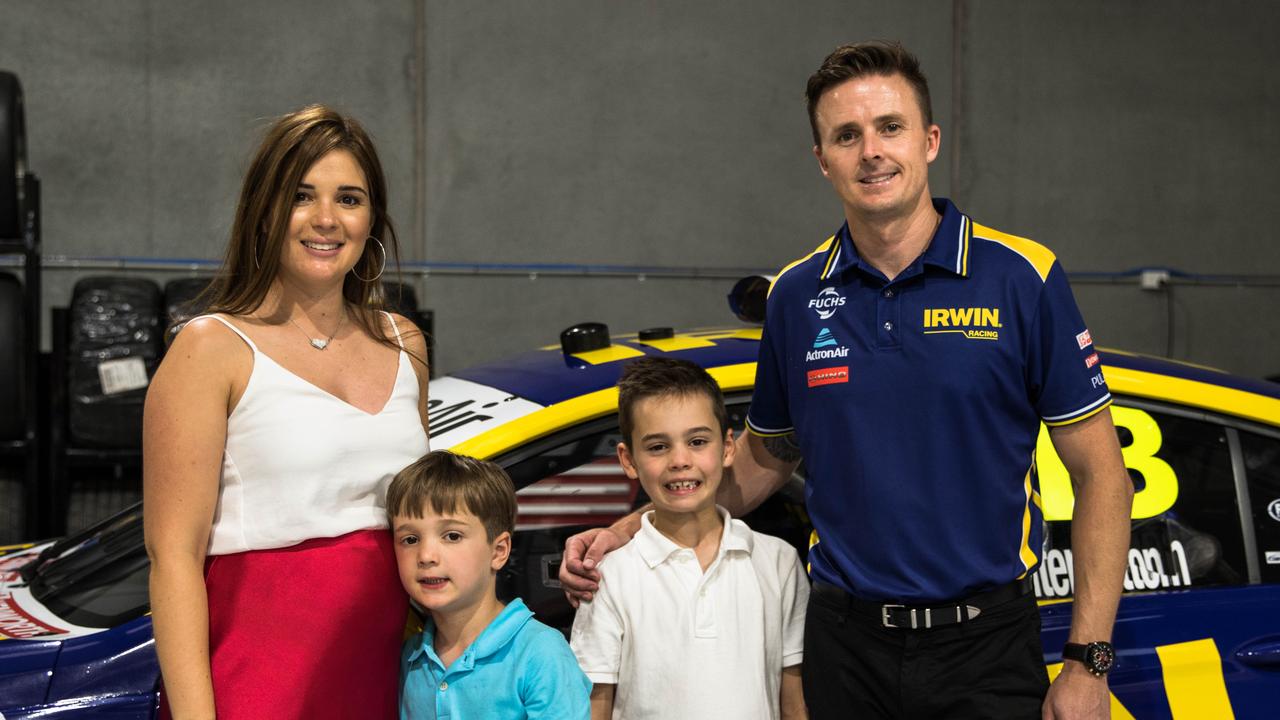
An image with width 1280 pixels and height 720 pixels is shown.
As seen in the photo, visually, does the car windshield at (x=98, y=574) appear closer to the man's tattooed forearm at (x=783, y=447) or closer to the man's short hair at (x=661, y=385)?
the man's short hair at (x=661, y=385)

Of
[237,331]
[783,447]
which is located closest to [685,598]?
[783,447]

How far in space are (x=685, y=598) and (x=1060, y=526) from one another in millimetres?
795

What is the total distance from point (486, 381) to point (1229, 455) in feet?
5.01

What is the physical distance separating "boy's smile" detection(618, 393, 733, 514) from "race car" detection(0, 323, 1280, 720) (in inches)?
10.4

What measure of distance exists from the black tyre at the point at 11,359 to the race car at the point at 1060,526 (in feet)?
7.90

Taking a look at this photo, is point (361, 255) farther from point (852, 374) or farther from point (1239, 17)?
point (1239, 17)

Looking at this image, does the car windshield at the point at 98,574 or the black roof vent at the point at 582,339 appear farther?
the black roof vent at the point at 582,339

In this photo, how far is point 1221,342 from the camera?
7875mm

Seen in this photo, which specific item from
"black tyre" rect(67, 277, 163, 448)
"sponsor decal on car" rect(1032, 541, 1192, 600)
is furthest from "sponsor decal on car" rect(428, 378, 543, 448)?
"black tyre" rect(67, 277, 163, 448)

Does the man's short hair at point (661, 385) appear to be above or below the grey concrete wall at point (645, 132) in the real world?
below

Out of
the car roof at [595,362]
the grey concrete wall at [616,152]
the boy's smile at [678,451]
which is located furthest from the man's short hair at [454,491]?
the grey concrete wall at [616,152]

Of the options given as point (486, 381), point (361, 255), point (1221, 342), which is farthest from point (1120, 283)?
point (361, 255)

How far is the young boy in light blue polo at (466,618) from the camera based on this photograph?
5.27 ft

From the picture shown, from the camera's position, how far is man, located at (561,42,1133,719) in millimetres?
1664
